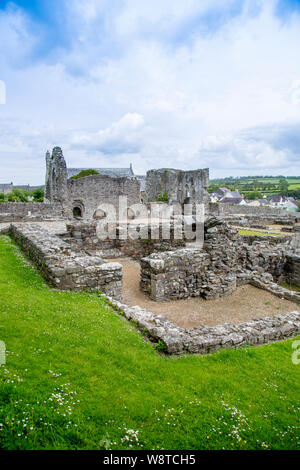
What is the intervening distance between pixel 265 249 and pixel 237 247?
6.09 feet

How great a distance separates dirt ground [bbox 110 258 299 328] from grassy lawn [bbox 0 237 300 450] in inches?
97.7

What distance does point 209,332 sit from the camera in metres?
5.35

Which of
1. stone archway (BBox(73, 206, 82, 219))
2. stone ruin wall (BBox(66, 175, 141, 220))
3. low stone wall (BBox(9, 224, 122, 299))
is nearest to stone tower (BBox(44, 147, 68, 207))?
stone ruin wall (BBox(66, 175, 141, 220))

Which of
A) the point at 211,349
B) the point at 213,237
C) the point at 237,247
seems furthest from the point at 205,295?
the point at 211,349

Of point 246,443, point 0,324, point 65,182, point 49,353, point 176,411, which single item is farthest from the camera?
point 65,182

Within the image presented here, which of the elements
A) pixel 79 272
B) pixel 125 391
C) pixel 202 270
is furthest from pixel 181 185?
pixel 125 391

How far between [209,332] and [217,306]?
3.09 metres

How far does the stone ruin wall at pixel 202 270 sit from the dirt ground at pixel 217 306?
0.27m

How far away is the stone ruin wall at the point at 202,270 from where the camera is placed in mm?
8359

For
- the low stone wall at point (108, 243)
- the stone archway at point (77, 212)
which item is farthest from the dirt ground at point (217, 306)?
the stone archway at point (77, 212)

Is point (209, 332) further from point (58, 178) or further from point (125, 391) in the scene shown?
point (58, 178)
